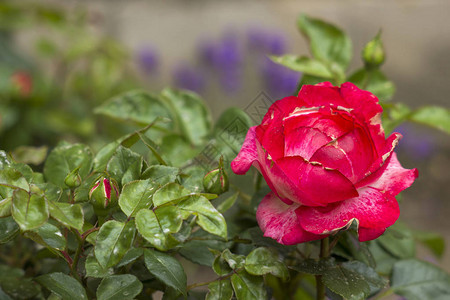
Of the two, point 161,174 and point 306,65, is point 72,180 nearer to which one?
point 161,174

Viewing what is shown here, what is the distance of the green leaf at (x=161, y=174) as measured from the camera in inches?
16.9

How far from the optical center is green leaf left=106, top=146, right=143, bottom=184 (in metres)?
0.44

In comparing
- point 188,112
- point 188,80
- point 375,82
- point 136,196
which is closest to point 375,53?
point 375,82

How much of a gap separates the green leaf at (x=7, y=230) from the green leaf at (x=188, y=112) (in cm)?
29

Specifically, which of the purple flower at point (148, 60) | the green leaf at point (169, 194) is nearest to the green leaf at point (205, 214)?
the green leaf at point (169, 194)

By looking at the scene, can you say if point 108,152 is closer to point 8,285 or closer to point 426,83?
point 8,285

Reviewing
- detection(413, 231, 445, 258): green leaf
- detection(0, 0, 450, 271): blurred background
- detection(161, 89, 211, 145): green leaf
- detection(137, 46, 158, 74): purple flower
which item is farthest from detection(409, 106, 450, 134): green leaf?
detection(137, 46, 158, 74): purple flower

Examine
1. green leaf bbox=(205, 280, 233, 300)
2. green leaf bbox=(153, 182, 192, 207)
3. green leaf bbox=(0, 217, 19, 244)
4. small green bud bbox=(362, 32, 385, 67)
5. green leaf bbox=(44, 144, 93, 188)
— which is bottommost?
green leaf bbox=(205, 280, 233, 300)

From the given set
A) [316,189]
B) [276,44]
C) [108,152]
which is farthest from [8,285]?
[276,44]

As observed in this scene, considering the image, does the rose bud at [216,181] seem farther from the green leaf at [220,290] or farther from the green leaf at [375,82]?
the green leaf at [375,82]

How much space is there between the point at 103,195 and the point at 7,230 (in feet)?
0.27

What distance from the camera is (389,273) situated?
55 cm

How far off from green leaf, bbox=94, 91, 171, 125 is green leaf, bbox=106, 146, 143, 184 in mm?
213

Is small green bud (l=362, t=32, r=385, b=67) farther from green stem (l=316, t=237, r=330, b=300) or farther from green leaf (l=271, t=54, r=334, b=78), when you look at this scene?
green stem (l=316, t=237, r=330, b=300)
